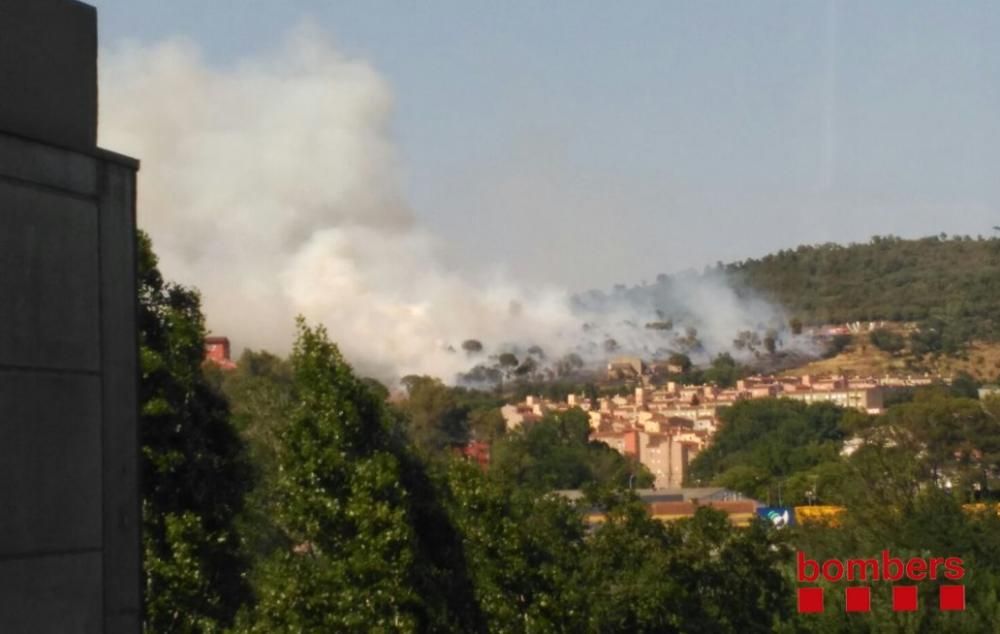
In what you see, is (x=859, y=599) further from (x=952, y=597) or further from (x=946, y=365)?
(x=946, y=365)

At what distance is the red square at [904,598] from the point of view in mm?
32625

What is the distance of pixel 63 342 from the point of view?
878 centimetres

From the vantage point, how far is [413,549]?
58.4 feet

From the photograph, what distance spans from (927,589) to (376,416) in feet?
59.3

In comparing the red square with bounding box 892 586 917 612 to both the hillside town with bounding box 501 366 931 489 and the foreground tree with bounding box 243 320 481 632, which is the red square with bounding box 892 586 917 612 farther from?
the hillside town with bounding box 501 366 931 489

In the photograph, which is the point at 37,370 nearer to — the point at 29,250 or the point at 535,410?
the point at 29,250

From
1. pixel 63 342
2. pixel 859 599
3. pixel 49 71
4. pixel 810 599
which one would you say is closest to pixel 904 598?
pixel 859 599

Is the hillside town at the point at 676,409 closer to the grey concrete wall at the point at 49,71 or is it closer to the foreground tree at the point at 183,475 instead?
the foreground tree at the point at 183,475

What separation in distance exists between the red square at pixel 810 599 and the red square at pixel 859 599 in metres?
0.50

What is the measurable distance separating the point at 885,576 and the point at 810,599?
1744 mm

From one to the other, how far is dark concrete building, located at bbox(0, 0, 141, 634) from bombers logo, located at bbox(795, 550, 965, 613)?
25476 mm

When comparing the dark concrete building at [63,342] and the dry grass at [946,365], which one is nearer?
the dark concrete building at [63,342]

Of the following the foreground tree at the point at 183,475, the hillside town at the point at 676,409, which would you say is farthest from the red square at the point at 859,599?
the hillside town at the point at 676,409

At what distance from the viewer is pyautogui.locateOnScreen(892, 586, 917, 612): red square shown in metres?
32.6
